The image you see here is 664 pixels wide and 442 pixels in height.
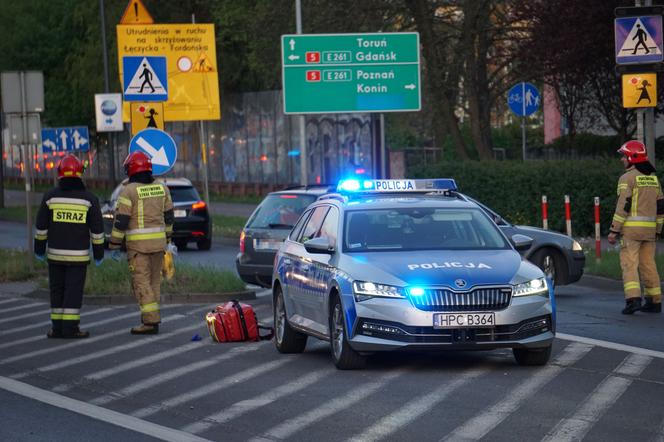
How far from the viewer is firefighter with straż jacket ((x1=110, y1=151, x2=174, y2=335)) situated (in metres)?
15.5

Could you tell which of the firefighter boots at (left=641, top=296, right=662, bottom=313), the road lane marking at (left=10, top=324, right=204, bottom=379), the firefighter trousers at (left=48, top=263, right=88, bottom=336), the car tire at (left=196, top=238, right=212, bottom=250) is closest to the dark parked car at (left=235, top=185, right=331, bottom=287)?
the road lane marking at (left=10, top=324, right=204, bottom=379)

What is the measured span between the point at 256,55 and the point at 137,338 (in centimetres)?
3255

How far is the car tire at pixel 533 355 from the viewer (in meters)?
12.0

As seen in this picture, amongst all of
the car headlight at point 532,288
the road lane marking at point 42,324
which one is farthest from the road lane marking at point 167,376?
the road lane marking at point 42,324

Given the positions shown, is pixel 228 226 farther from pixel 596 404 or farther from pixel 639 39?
pixel 596 404

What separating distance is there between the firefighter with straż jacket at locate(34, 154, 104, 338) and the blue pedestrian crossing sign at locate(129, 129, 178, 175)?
365 centimetres

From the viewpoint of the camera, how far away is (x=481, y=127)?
4100cm

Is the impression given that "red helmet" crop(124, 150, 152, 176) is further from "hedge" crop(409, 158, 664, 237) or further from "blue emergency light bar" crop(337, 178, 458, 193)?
"hedge" crop(409, 158, 664, 237)

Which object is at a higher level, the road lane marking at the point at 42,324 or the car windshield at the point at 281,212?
the car windshield at the point at 281,212

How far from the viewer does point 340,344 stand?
477 inches

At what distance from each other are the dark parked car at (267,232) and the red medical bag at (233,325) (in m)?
4.91

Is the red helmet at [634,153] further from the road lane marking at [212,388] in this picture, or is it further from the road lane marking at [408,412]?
the road lane marking at [408,412]

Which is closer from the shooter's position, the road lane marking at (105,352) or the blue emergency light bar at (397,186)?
the road lane marking at (105,352)

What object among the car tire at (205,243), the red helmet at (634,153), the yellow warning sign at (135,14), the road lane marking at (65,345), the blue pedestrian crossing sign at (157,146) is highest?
the yellow warning sign at (135,14)
